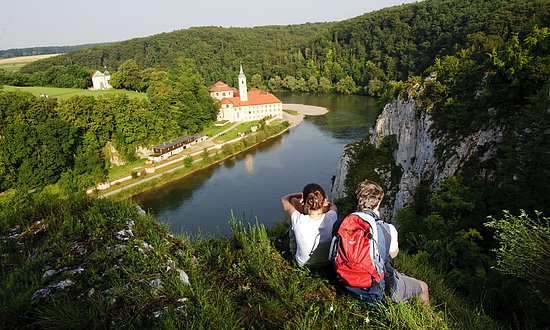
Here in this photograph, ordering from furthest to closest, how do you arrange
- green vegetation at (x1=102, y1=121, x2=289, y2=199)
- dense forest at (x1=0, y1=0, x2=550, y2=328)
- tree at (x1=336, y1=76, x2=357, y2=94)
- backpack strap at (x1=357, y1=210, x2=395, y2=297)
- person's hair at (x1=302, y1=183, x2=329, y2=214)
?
1. tree at (x1=336, y1=76, x2=357, y2=94)
2. green vegetation at (x1=102, y1=121, x2=289, y2=199)
3. dense forest at (x1=0, y1=0, x2=550, y2=328)
4. person's hair at (x1=302, y1=183, x2=329, y2=214)
5. backpack strap at (x1=357, y1=210, x2=395, y2=297)

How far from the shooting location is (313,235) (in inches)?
140

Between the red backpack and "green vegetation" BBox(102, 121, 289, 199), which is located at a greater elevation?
the red backpack

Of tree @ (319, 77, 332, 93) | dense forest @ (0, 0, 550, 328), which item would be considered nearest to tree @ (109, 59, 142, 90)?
dense forest @ (0, 0, 550, 328)

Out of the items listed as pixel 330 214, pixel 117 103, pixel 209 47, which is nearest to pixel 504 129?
pixel 330 214

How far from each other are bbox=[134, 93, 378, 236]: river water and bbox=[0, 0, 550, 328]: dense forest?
24.2ft

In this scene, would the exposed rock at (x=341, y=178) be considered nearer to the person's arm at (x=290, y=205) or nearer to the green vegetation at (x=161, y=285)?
the green vegetation at (x=161, y=285)

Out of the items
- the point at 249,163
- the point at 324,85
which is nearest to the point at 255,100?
the point at 249,163

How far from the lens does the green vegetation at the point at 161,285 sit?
9.45 feet

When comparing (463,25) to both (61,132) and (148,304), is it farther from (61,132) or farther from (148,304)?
(148,304)

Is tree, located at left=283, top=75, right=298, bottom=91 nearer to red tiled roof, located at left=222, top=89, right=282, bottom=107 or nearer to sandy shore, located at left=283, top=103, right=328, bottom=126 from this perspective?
sandy shore, located at left=283, top=103, right=328, bottom=126

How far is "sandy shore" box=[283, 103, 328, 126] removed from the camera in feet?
178

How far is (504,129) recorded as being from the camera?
11742mm

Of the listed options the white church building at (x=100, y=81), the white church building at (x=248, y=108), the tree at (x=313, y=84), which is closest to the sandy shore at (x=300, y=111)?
the white church building at (x=248, y=108)

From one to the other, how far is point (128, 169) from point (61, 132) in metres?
6.59
